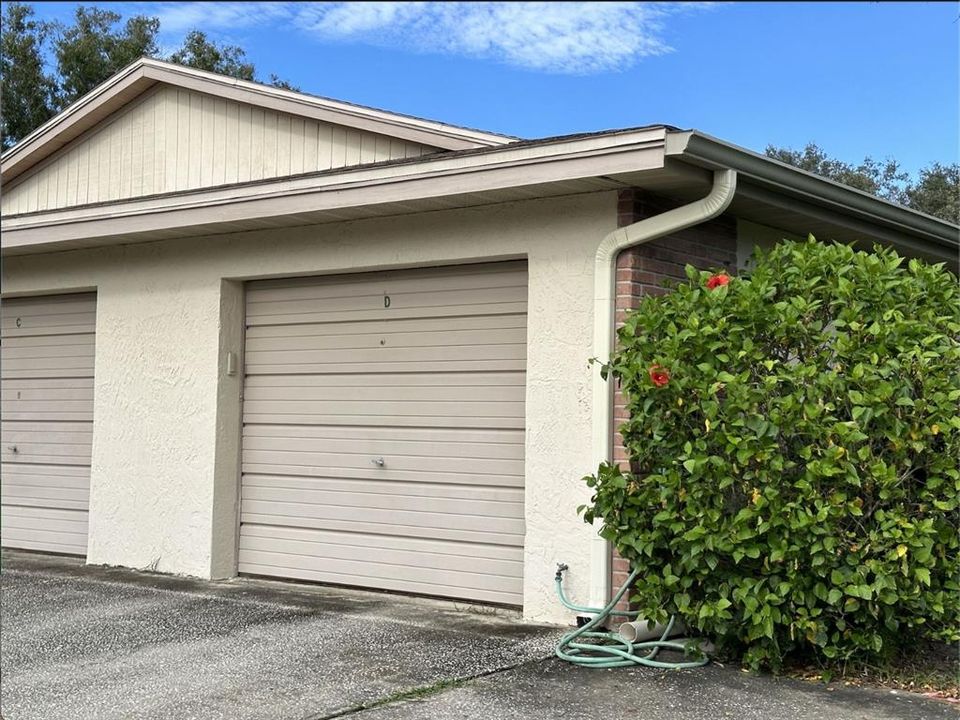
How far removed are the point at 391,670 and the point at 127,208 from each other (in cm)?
463

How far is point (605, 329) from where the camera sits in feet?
20.7

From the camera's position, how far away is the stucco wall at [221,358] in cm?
655

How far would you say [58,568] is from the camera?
9.02m

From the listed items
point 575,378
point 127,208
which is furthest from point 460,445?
point 127,208

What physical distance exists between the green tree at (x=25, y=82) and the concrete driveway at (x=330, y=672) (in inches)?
317

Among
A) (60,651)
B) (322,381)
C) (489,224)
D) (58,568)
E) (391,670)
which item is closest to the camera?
(391,670)

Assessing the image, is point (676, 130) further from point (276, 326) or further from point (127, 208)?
point (127, 208)

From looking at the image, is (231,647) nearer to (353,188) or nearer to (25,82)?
(353,188)

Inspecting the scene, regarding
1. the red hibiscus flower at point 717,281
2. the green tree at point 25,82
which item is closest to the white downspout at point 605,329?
the red hibiscus flower at point 717,281

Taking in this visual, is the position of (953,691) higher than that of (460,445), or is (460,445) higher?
(460,445)

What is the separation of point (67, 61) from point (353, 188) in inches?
322

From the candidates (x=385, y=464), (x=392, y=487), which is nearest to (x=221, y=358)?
(x=385, y=464)

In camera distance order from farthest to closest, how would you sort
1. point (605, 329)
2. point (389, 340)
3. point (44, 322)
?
point (44, 322) < point (389, 340) < point (605, 329)

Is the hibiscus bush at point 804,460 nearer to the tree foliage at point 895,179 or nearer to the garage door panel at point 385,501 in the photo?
the garage door panel at point 385,501
